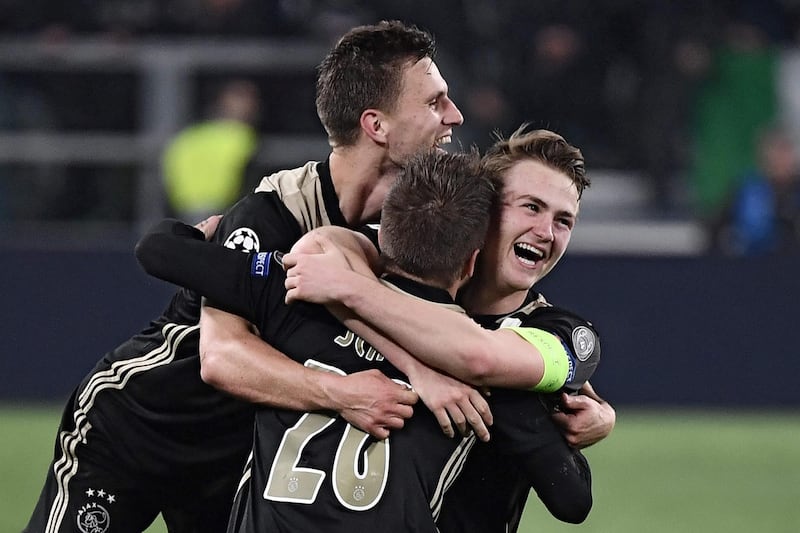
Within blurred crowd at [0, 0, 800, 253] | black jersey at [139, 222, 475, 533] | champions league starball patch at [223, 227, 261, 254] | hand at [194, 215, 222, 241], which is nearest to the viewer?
Result: black jersey at [139, 222, 475, 533]

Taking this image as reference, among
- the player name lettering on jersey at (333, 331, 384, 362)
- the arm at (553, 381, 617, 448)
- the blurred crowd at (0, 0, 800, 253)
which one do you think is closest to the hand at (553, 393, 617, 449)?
the arm at (553, 381, 617, 448)

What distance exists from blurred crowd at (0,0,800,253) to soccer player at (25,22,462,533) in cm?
767

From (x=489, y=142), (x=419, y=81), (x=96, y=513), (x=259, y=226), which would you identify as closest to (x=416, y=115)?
(x=419, y=81)

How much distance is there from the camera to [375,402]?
3.42m

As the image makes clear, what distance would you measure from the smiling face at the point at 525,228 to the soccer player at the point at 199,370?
25.7 inches

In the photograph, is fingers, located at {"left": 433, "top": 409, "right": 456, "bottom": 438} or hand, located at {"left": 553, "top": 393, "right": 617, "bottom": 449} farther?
hand, located at {"left": 553, "top": 393, "right": 617, "bottom": 449}

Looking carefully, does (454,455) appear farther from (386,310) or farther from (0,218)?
(0,218)

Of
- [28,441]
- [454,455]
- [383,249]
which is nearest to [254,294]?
[383,249]

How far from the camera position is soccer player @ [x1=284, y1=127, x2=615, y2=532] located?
3455 mm

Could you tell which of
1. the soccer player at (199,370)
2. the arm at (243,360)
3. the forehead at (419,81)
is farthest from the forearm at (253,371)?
the forehead at (419,81)

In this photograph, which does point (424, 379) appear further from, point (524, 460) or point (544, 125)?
point (544, 125)

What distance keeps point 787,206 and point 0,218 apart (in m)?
6.33

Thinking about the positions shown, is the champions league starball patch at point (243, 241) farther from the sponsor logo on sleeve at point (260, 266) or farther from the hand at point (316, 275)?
the hand at point (316, 275)

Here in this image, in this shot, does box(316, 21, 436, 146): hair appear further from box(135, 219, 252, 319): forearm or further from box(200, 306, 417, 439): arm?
box(200, 306, 417, 439): arm
